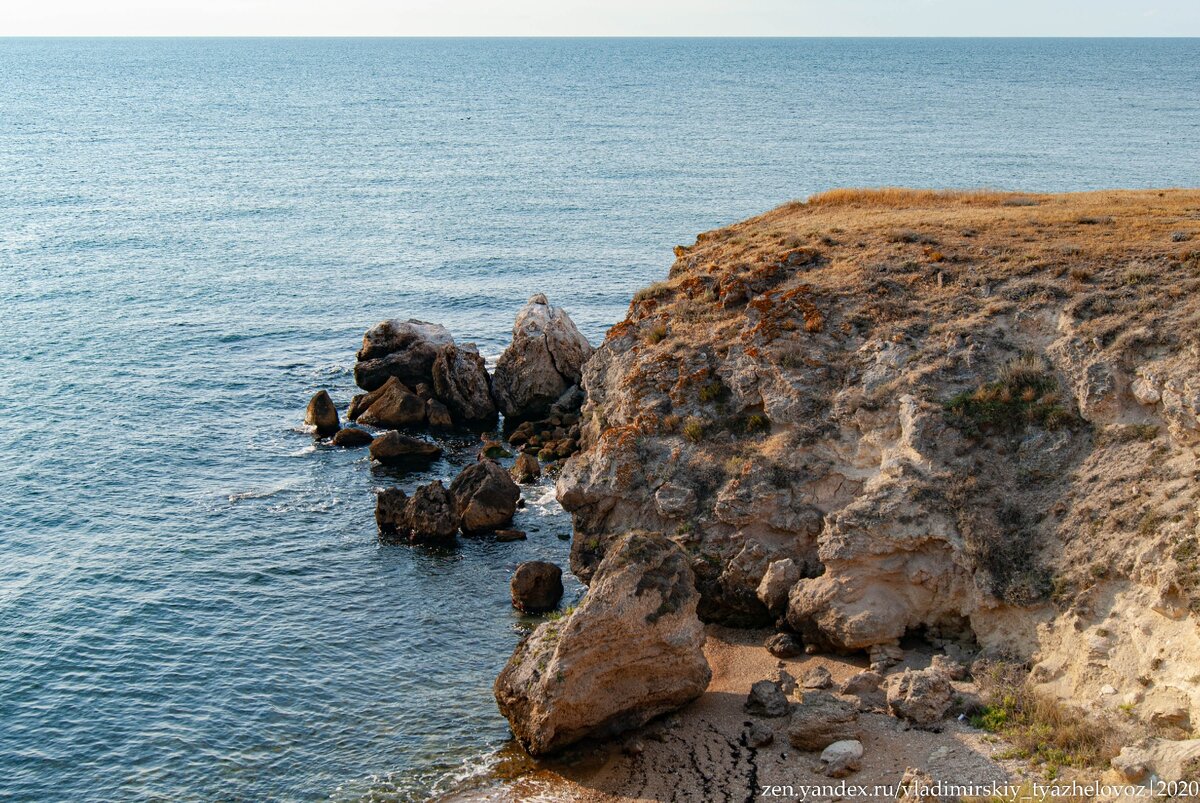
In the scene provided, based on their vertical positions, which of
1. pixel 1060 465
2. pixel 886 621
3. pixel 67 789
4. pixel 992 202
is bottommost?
pixel 67 789

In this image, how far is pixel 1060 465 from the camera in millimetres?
31250

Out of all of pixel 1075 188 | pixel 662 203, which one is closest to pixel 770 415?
pixel 662 203

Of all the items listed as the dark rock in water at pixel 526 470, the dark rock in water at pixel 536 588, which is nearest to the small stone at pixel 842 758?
the dark rock in water at pixel 536 588

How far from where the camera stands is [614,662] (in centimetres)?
2828

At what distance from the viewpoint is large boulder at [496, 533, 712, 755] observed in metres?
27.9

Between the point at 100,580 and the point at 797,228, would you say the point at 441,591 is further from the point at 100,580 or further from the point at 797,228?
the point at 797,228

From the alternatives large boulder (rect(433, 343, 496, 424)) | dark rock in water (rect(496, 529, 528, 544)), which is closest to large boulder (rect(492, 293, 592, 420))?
large boulder (rect(433, 343, 496, 424))

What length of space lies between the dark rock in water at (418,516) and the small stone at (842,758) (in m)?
19.4

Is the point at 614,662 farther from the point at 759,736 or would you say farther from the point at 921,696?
the point at 921,696

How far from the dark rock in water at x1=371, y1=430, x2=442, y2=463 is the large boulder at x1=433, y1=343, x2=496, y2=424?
500cm

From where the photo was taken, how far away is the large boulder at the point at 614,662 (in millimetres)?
27859

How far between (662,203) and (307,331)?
43.1 meters

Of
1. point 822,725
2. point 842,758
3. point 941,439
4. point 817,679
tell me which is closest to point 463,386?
point 941,439

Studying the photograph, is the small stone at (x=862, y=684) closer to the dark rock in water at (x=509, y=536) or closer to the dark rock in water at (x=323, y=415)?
the dark rock in water at (x=509, y=536)
